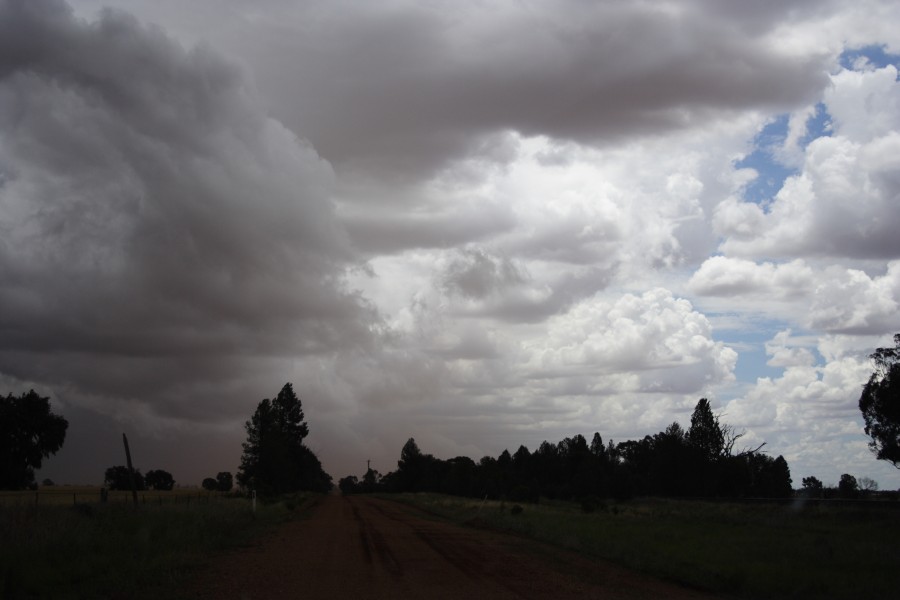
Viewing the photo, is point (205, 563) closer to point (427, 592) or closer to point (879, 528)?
point (427, 592)

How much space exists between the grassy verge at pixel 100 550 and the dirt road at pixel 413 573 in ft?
3.50

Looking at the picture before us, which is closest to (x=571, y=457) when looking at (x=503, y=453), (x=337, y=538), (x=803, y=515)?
(x=503, y=453)

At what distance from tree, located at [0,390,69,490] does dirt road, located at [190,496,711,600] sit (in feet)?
208

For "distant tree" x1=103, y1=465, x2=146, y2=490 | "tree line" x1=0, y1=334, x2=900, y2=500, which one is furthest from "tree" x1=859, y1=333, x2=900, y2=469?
"distant tree" x1=103, y1=465, x2=146, y2=490

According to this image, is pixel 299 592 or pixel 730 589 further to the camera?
pixel 730 589

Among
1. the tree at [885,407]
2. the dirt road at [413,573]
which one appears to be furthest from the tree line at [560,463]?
the dirt road at [413,573]

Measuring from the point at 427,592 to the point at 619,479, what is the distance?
9751 centimetres

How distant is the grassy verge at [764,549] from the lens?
1914 cm

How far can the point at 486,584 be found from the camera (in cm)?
1714

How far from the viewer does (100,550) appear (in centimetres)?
1948

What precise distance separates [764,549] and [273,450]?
68.8 metres

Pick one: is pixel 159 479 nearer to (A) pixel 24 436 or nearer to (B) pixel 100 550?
(A) pixel 24 436

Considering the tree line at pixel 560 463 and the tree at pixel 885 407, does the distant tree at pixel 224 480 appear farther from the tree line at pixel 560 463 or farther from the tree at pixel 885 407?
the tree at pixel 885 407

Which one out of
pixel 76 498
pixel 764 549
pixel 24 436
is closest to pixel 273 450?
pixel 24 436
